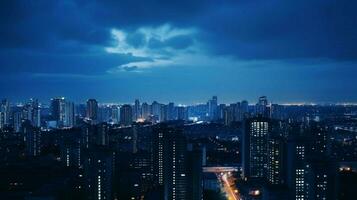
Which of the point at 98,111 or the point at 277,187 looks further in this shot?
the point at 98,111

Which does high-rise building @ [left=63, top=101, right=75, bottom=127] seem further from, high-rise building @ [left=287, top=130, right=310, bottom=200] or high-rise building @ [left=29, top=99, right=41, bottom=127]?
high-rise building @ [left=287, top=130, right=310, bottom=200]

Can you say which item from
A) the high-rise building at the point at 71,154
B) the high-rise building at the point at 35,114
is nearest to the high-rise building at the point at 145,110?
the high-rise building at the point at 35,114

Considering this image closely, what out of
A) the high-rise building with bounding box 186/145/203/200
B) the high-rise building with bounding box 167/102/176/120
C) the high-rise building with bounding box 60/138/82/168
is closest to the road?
the high-rise building with bounding box 186/145/203/200

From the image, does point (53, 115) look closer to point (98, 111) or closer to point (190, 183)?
point (98, 111)

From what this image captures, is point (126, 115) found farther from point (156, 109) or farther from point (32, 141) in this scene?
point (32, 141)

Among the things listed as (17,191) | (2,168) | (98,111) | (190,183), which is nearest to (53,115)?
(98,111)
